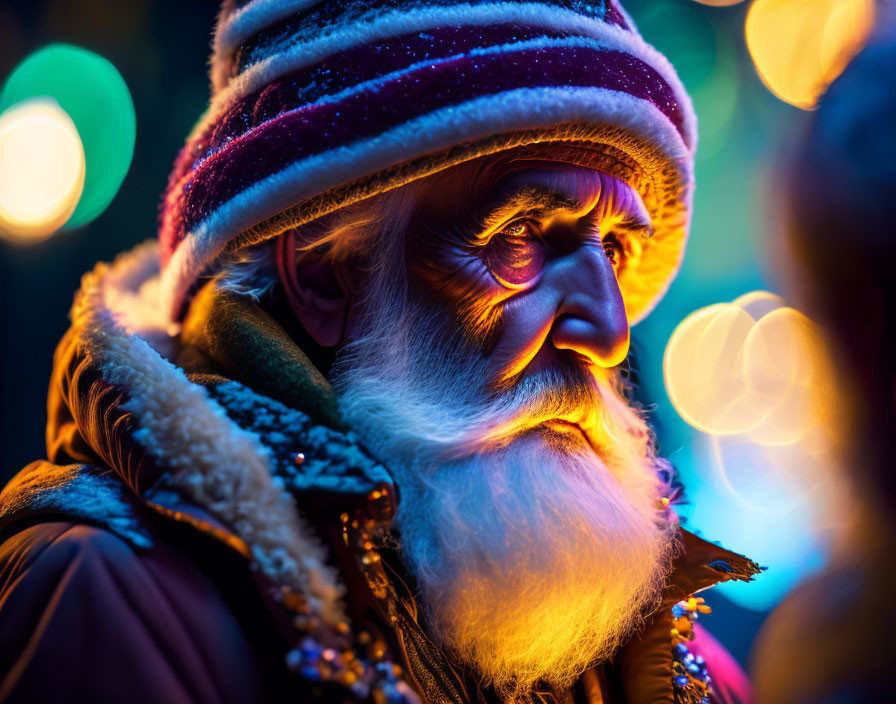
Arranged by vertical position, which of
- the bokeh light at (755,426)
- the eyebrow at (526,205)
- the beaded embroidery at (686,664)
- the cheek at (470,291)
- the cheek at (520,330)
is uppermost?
the eyebrow at (526,205)

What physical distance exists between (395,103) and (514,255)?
1.17ft

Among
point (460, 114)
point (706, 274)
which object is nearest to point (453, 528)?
point (460, 114)

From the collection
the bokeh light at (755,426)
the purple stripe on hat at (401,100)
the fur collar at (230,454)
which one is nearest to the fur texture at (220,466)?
the fur collar at (230,454)

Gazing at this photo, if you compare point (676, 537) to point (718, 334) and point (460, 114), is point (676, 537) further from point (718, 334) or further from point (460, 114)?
point (718, 334)

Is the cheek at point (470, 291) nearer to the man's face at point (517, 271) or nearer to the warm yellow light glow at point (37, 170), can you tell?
the man's face at point (517, 271)

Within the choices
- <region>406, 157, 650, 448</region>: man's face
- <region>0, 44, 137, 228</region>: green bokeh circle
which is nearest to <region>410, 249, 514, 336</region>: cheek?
<region>406, 157, 650, 448</region>: man's face

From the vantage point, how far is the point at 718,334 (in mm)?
4602

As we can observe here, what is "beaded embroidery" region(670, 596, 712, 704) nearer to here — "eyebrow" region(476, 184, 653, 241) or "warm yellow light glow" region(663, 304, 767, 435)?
"eyebrow" region(476, 184, 653, 241)

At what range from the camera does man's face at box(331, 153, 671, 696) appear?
103 cm

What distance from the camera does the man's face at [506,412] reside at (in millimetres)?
1029

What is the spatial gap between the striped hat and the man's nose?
0.20m

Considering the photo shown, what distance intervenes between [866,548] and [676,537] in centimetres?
60

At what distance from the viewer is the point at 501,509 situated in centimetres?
103

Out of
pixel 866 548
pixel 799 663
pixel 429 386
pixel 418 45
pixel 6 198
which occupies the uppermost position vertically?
pixel 418 45
